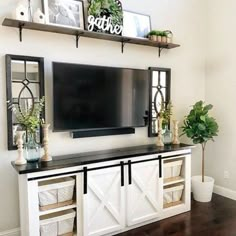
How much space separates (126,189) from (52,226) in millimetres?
794

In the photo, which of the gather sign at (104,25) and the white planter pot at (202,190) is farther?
the white planter pot at (202,190)

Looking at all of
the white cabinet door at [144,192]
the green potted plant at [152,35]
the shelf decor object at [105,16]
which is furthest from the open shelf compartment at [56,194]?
the green potted plant at [152,35]

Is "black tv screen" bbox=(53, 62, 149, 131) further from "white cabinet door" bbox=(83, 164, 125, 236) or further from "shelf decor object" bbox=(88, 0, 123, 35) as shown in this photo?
"white cabinet door" bbox=(83, 164, 125, 236)

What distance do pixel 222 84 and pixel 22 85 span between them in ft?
8.77

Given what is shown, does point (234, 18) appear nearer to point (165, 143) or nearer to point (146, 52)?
point (146, 52)

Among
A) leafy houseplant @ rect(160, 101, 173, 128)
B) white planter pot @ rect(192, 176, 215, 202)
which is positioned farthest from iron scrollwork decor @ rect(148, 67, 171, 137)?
white planter pot @ rect(192, 176, 215, 202)

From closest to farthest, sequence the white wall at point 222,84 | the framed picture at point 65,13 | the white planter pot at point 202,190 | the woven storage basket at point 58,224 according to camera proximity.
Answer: the woven storage basket at point 58,224, the framed picture at point 65,13, the white planter pot at point 202,190, the white wall at point 222,84

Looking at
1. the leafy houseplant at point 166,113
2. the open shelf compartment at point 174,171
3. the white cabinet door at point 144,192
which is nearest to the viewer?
the white cabinet door at point 144,192

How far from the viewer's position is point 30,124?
2.39 meters

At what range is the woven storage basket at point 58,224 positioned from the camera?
91.4 inches

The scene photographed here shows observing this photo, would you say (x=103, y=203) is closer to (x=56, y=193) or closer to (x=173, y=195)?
(x=56, y=193)

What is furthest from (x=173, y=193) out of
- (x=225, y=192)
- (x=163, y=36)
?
(x=163, y=36)

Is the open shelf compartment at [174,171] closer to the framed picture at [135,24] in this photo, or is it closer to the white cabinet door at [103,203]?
the white cabinet door at [103,203]

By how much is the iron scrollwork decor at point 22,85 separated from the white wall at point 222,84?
97.4 inches
